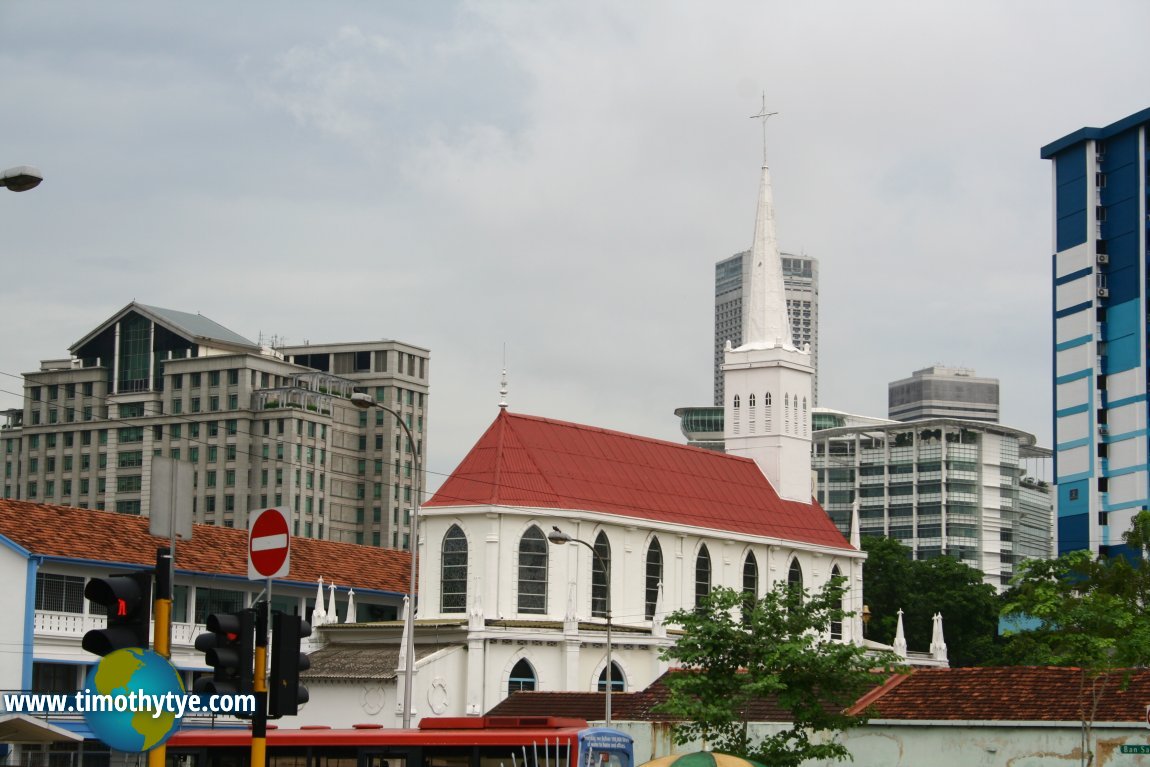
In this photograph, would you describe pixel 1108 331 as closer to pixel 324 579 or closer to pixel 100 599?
pixel 324 579

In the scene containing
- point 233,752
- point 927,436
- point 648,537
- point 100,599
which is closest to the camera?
point 100,599

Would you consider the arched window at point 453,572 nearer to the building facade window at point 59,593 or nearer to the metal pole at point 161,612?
the building facade window at point 59,593

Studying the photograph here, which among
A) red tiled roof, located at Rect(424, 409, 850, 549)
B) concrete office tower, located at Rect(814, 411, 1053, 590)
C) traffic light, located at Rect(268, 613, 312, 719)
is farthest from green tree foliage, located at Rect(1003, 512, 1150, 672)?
concrete office tower, located at Rect(814, 411, 1053, 590)

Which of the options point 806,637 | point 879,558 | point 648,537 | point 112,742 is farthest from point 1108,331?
point 112,742

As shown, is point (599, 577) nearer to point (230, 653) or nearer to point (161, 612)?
point (230, 653)

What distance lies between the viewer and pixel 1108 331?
118m

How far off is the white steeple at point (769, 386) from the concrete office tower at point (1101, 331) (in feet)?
111

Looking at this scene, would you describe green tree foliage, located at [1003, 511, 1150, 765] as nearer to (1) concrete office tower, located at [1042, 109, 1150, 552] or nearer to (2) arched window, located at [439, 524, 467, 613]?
(2) arched window, located at [439, 524, 467, 613]

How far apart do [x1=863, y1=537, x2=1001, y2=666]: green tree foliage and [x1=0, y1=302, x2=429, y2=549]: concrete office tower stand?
183 ft

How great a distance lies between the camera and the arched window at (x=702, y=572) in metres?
80.3

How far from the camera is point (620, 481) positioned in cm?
7881

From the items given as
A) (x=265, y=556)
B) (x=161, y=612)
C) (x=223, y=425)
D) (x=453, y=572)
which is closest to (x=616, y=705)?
(x=453, y=572)

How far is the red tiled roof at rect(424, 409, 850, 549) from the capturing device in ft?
245

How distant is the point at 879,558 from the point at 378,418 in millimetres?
60533
